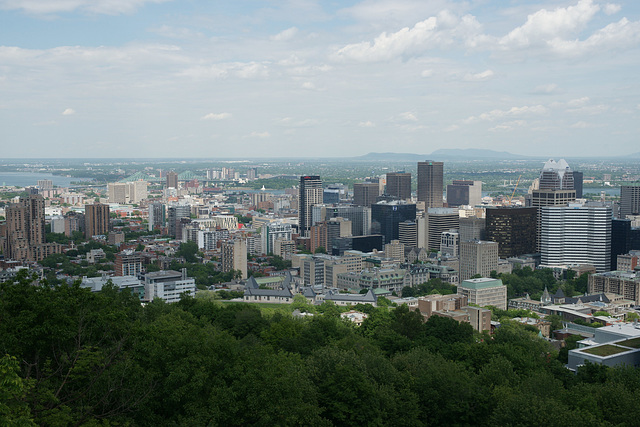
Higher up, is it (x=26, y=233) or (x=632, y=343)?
(x=632, y=343)

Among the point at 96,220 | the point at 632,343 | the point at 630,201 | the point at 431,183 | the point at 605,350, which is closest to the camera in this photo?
the point at 605,350

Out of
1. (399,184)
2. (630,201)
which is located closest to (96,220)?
(399,184)

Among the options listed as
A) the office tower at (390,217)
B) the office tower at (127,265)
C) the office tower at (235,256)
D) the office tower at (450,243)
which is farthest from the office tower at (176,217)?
the office tower at (450,243)

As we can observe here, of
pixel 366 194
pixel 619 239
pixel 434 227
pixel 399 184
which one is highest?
pixel 399 184

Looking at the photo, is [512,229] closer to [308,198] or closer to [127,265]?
[308,198]

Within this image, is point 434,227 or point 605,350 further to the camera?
point 434,227

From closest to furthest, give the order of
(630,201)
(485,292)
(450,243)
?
(485,292) → (450,243) → (630,201)

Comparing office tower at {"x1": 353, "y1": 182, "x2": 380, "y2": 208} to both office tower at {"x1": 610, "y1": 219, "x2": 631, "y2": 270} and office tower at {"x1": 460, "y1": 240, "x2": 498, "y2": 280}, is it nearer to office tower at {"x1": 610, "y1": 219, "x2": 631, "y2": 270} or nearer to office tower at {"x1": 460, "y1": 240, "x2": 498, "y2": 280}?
office tower at {"x1": 610, "y1": 219, "x2": 631, "y2": 270}
